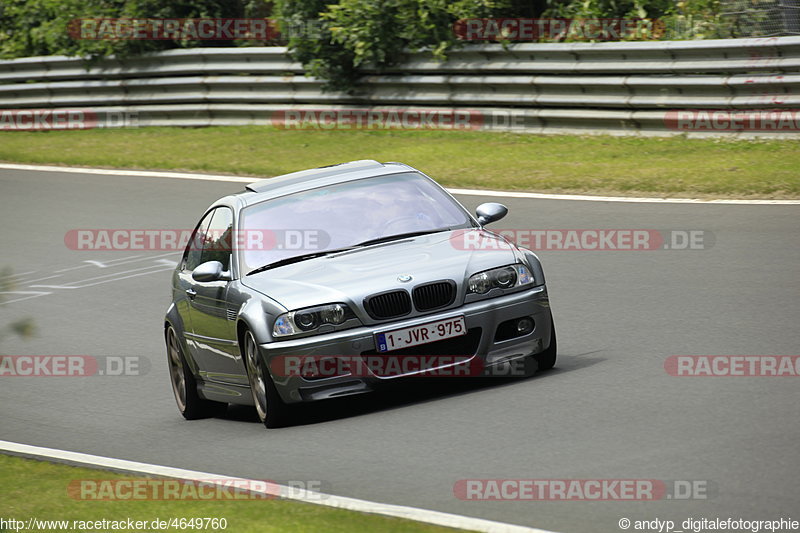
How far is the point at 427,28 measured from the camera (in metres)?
20.3

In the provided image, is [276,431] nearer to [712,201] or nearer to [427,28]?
[712,201]

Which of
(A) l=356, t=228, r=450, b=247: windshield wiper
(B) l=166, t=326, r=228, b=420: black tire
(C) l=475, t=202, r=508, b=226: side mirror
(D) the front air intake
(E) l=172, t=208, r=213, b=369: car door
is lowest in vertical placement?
(B) l=166, t=326, r=228, b=420: black tire

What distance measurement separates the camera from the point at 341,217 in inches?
346

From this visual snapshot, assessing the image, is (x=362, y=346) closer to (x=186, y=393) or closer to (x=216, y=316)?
(x=216, y=316)

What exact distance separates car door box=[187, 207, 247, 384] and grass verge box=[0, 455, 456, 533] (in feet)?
5.06

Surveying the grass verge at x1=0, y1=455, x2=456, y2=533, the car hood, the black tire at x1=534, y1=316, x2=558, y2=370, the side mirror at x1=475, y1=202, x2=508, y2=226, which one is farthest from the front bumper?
the grass verge at x1=0, y1=455, x2=456, y2=533

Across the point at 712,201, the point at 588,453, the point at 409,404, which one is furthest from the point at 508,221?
the point at 588,453

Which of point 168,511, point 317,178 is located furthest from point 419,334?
point 168,511

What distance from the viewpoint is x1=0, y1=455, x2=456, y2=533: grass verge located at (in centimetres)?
547

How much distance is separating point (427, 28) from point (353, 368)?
13292 millimetres

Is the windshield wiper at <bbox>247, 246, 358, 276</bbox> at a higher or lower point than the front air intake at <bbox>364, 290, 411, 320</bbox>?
higher

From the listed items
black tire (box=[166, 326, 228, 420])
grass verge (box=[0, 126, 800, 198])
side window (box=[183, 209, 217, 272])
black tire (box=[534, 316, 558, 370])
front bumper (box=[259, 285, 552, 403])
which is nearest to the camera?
front bumper (box=[259, 285, 552, 403])

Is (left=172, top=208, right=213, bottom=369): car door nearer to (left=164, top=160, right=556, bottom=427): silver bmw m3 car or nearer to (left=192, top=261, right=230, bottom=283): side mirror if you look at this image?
(left=164, top=160, right=556, bottom=427): silver bmw m3 car

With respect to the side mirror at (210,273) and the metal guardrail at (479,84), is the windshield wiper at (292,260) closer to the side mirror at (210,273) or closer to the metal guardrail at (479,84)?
the side mirror at (210,273)
